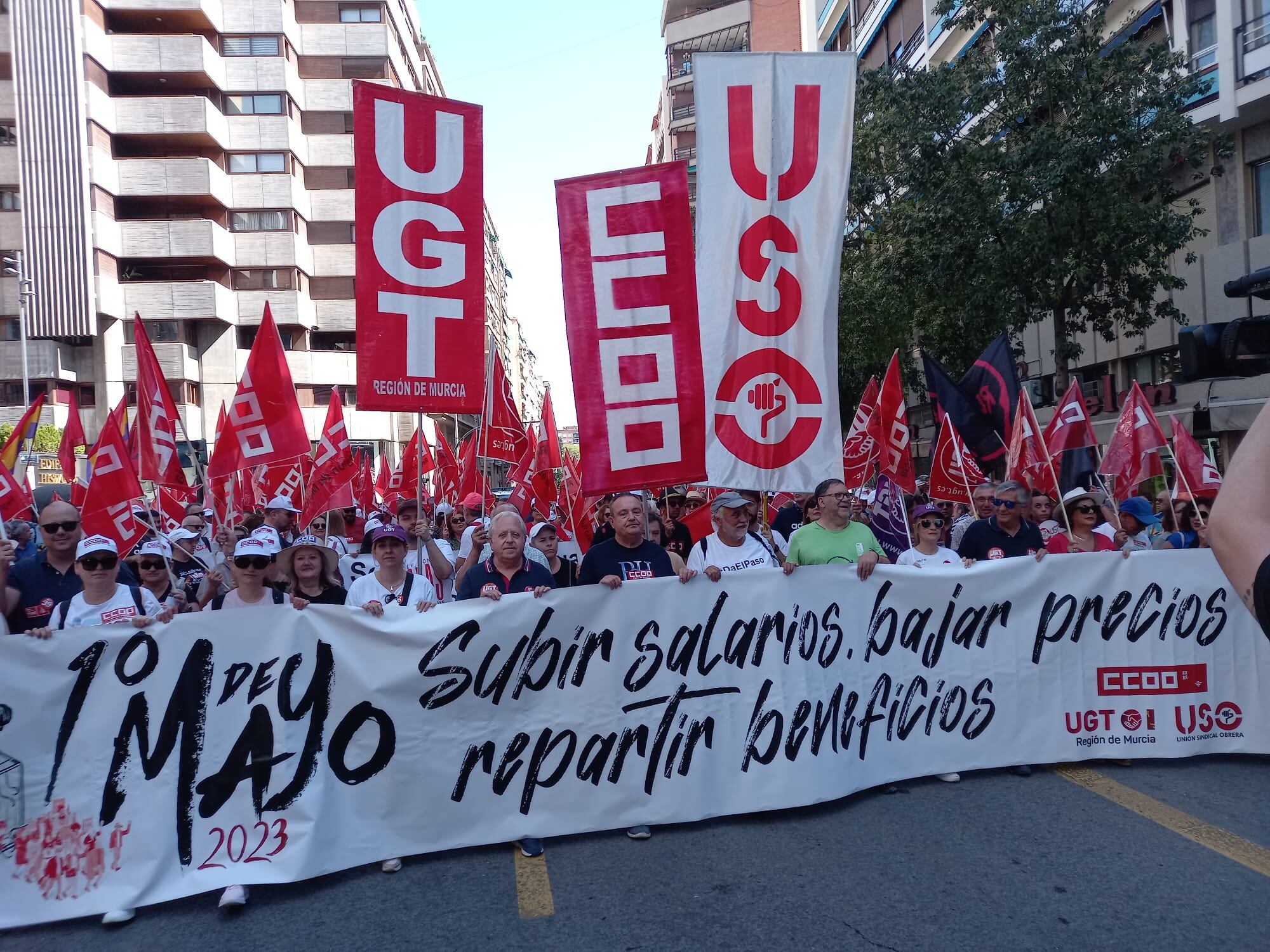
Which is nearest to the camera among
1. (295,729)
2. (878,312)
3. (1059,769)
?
(295,729)

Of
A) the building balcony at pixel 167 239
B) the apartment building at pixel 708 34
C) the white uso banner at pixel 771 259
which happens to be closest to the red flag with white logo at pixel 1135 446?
the white uso banner at pixel 771 259

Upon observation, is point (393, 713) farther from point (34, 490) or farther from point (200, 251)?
point (200, 251)

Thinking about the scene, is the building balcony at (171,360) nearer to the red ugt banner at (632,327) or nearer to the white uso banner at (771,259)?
the red ugt banner at (632,327)

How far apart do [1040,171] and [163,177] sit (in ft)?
111

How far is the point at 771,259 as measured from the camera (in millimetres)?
6027

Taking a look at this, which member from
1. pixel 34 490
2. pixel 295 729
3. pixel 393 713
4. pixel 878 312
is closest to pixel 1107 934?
pixel 393 713

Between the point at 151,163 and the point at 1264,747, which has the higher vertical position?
the point at 151,163

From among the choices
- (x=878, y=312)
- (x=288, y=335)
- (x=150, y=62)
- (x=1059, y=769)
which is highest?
(x=150, y=62)

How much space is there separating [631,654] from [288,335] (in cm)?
4005

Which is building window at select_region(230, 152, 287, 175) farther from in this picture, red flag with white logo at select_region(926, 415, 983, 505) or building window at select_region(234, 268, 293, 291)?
red flag with white logo at select_region(926, 415, 983, 505)

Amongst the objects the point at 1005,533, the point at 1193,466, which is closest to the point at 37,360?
the point at 1193,466

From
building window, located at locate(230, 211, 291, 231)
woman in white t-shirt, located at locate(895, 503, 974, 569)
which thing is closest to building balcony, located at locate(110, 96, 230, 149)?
building window, located at locate(230, 211, 291, 231)

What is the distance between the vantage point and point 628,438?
582cm

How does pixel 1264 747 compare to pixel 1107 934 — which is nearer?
pixel 1107 934
